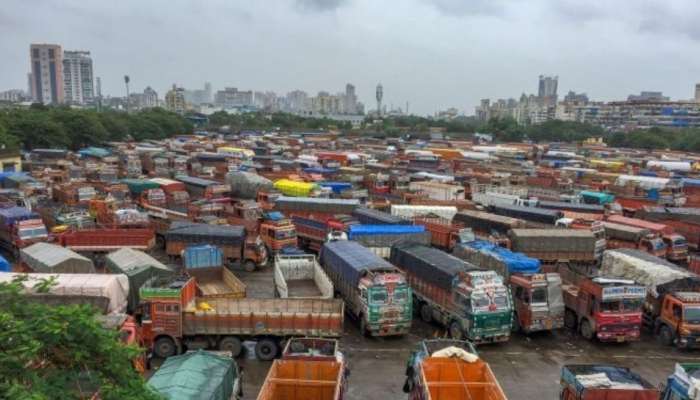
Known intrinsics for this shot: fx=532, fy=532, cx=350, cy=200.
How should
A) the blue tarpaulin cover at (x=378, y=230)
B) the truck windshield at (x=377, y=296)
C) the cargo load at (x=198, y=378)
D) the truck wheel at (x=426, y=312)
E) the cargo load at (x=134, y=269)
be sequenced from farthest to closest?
the blue tarpaulin cover at (x=378, y=230) → the truck wheel at (x=426, y=312) → the cargo load at (x=134, y=269) → the truck windshield at (x=377, y=296) → the cargo load at (x=198, y=378)

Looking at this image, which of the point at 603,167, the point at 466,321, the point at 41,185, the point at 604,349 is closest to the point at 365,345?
the point at 466,321

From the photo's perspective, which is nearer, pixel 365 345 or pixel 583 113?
pixel 365 345

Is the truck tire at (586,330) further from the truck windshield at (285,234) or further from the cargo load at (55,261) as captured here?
the cargo load at (55,261)

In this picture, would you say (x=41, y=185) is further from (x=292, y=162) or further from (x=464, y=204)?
(x=464, y=204)

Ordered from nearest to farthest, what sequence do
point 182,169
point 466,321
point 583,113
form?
1. point 466,321
2. point 182,169
3. point 583,113

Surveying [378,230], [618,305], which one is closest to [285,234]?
[378,230]

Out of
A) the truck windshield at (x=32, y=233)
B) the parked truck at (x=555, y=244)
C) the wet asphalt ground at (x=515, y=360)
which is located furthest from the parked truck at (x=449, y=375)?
the truck windshield at (x=32, y=233)

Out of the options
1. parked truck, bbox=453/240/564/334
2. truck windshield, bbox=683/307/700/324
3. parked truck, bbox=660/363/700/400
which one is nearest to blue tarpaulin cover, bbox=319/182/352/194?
parked truck, bbox=453/240/564/334

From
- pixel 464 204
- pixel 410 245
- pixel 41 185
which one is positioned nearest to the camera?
pixel 410 245
